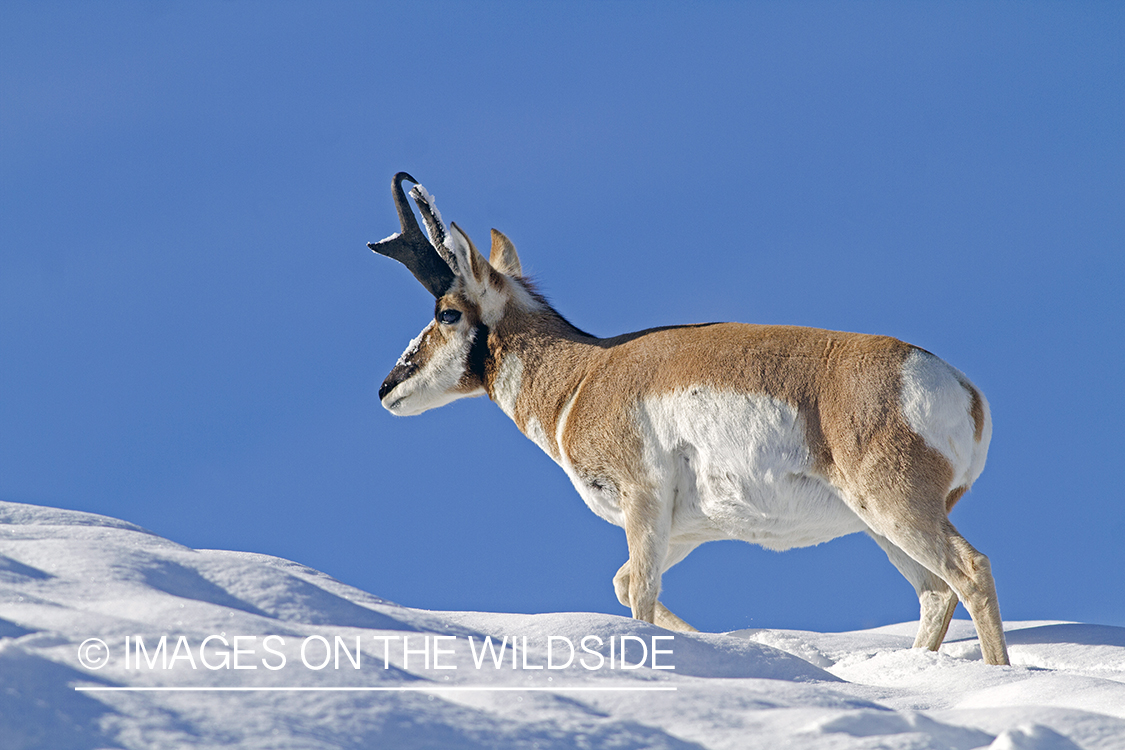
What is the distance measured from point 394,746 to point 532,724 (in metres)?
0.57

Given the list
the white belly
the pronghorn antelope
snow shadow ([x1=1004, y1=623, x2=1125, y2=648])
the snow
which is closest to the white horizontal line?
the snow

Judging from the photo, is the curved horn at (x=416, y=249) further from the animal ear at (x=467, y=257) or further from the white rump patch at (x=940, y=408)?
the white rump patch at (x=940, y=408)

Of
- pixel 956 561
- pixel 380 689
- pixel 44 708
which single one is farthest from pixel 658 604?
pixel 44 708

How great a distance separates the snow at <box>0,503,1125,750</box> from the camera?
4426 mm

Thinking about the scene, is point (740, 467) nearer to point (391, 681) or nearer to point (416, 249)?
point (416, 249)

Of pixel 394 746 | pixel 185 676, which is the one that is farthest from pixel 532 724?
pixel 185 676

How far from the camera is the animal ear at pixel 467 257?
32.7ft

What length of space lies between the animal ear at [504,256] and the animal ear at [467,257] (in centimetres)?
53

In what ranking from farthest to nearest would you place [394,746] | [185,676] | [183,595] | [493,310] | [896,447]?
1. [493,310]
2. [896,447]
3. [183,595]
4. [185,676]
5. [394,746]

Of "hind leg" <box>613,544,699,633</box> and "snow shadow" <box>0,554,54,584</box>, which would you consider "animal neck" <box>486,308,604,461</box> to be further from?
"snow shadow" <box>0,554,54,584</box>

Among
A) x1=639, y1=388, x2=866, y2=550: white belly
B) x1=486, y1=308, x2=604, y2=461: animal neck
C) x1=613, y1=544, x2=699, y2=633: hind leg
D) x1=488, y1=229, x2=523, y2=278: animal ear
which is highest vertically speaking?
x1=488, y1=229, x2=523, y2=278: animal ear

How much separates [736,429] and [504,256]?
11.2 feet

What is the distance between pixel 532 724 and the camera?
4562 mm

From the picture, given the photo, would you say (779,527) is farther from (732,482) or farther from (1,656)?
(1,656)
